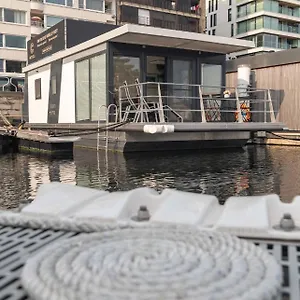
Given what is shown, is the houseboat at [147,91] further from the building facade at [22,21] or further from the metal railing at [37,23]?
the metal railing at [37,23]

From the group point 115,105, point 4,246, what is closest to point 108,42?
point 115,105

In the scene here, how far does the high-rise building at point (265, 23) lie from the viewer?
5003cm

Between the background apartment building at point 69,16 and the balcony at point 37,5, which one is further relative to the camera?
the balcony at point 37,5

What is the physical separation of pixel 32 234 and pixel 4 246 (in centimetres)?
20

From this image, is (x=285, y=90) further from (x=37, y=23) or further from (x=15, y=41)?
(x=37, y=23)

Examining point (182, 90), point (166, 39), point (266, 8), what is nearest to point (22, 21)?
point (266, 8)

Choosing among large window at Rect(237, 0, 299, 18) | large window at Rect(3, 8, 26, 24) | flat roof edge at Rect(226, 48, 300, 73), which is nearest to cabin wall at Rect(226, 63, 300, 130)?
flat roof edge at Rect(226, 48, 300, 73)

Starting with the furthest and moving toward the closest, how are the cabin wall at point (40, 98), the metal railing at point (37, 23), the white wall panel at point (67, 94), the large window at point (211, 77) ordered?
the metal railing at point (37, 23) < the cabin wall at point (40, 98) < the white wall panel at point (67, 94) < the large window at point (211, 77)

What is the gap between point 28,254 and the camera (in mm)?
1845

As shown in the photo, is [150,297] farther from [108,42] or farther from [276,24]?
[276,24]

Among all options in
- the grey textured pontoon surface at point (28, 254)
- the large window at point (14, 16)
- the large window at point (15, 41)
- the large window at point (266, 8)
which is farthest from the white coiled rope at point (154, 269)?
the large window at point (266, 8)

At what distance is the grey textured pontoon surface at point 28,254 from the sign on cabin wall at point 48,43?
13356mm

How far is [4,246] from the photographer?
1.98 meters

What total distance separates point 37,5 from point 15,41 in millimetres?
4080
